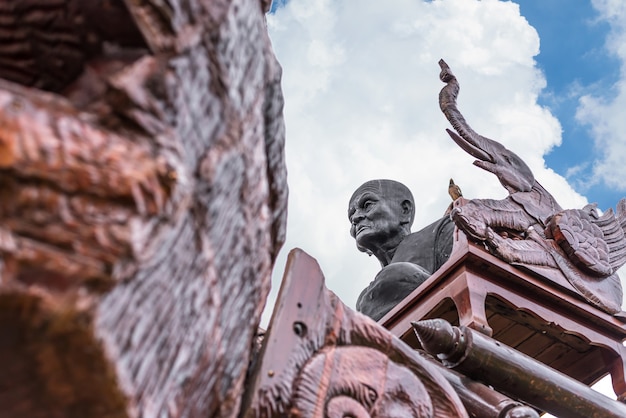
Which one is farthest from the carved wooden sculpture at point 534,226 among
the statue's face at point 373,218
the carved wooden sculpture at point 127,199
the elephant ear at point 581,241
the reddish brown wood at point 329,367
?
the carved wooden sculpture at point 127,199

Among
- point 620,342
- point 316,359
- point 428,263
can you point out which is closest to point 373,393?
point 316,359

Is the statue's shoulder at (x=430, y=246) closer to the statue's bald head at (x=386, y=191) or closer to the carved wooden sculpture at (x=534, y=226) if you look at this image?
the statue's bald head at (x=386, y=191)

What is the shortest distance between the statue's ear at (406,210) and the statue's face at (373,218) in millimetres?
14

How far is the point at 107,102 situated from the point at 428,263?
6.08ft

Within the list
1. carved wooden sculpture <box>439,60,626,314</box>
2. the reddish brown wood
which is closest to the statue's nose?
carved wooden sculpture <box>439,60,626,314</box>

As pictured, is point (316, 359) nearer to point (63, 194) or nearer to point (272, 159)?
point (272, 159)

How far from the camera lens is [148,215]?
38cm

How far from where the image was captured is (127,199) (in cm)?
37

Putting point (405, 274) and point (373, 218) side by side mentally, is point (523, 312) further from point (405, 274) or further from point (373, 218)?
point (373, 218)

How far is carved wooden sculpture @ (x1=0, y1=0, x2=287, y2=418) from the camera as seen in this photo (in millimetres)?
349

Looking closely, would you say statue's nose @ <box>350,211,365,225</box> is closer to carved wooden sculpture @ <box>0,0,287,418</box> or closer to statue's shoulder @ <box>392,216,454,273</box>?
statue's shoulder @ <box>392,216,454,273</box>

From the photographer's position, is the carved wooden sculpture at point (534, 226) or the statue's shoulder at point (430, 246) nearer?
the carved wooden sculpture at point (534, 226)

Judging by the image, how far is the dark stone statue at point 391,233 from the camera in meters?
2.13

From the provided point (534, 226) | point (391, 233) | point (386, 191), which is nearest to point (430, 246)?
point (391, 233)
